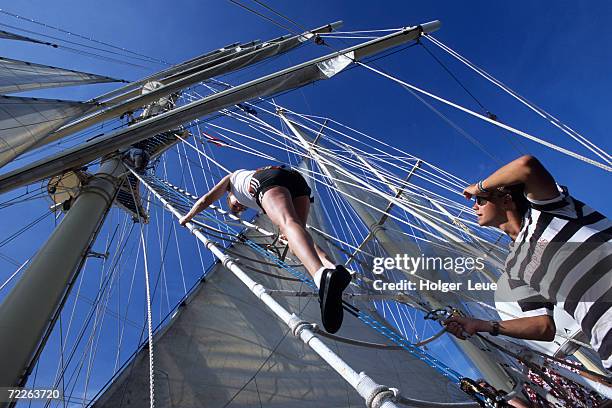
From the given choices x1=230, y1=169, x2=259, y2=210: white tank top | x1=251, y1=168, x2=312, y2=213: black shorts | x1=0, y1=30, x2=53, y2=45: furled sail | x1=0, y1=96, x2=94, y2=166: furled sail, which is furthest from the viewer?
x1=0, y1=30, x2=53, y2=45: furled sail

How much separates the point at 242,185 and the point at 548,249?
5.17 feet

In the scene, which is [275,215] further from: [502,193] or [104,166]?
[104,166]

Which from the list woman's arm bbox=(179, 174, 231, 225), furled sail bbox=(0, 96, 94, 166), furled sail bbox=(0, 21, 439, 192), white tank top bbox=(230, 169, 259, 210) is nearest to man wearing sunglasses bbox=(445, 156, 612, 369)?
white tank top bbox=(230, 169, 259, 210)

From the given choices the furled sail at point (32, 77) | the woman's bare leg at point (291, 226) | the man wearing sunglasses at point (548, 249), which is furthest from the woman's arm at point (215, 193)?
the furled sail at point (32, 77)

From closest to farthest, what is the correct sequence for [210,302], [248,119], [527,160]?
Result: [527,160], [210,302], [248,119]

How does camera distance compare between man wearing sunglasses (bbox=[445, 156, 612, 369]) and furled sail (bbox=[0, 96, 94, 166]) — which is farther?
furled sail (bbox=[0, 96, 94, 166])

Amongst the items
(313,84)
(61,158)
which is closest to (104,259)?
(61,158)

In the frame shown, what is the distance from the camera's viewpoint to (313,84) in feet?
18.0

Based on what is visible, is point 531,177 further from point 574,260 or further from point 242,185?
point 242,185

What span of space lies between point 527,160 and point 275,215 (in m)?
1.03

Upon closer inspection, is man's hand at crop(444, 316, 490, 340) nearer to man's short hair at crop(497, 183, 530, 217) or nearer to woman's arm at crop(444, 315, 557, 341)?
woman's arm at crop(444, 315, 557, 341)

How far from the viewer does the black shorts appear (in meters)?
1.90

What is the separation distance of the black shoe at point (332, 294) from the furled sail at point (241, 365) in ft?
8.85

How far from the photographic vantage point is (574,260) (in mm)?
1078
